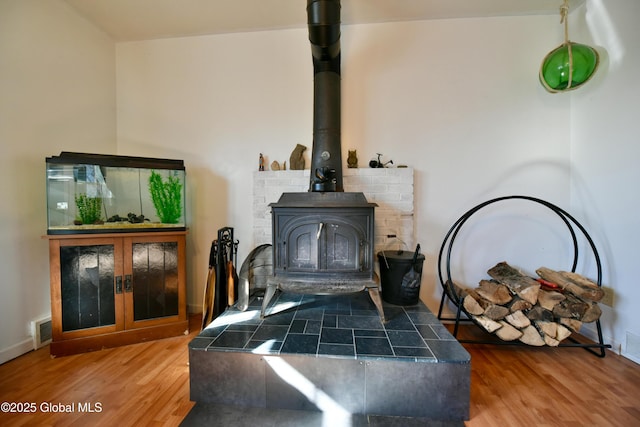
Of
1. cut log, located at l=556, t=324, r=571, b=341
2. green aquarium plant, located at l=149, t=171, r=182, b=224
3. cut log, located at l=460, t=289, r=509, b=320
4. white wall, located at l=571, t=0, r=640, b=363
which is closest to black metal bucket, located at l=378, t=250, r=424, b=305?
cut log, located at l=460, t=289, r=509, b=320

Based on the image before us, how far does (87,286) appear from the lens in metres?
1.78

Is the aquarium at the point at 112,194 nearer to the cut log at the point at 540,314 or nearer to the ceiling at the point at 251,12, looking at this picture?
the ceiling at the point at 251,12

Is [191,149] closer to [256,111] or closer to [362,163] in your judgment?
[256,111]

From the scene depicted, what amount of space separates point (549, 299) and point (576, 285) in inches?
10.3

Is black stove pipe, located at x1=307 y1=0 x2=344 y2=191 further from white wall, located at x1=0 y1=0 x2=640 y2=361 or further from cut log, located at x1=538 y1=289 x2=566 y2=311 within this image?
cut log, located at x1=538 y1=289 x2=566 y2=311

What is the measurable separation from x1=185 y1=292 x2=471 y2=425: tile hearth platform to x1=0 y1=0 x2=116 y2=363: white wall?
4.96ft

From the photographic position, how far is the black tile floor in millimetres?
1303

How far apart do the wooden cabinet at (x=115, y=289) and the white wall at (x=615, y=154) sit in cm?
336

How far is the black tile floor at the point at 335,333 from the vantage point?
130 cm

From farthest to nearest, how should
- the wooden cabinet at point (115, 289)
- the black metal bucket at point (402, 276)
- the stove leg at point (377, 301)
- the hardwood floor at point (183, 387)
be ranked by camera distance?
the black metal bucket at point (402, 276) → the wooden cabinet at point (115, 289) → the stove leg at point (377, 301) → the hardwood floor at point (183, 387)

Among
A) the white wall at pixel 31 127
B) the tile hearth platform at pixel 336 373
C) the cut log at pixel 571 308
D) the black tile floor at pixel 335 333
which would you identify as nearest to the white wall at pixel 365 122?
the white wall at pixel 31 127

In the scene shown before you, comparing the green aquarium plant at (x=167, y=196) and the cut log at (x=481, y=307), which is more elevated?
the green aquarium plant at (x=167, y=196)

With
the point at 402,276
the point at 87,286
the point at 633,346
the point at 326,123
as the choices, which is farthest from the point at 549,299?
the point at 87,286

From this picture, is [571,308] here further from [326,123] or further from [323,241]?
[326,123]
